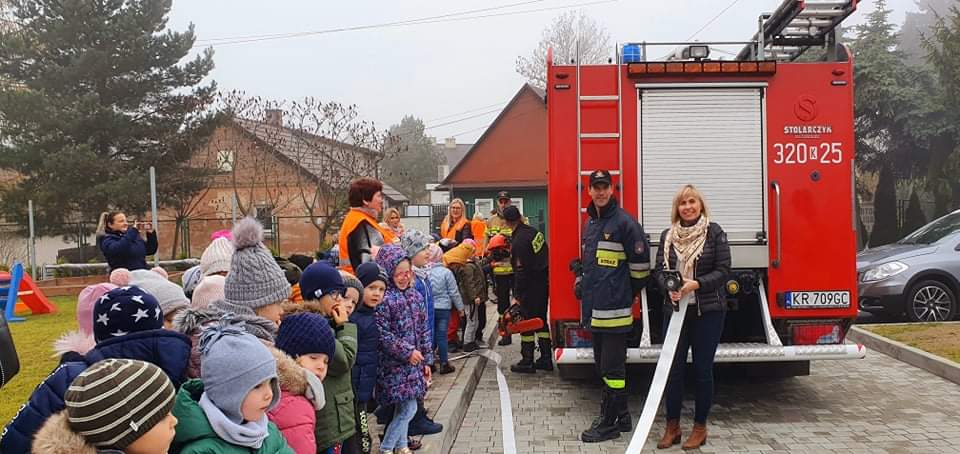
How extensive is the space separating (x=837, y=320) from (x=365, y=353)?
13.4 ft

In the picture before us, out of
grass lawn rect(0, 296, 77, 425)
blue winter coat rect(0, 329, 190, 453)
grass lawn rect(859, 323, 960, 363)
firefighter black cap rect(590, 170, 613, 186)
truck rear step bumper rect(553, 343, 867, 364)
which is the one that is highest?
firefighter black cap rect(590, 170, 613, 186)

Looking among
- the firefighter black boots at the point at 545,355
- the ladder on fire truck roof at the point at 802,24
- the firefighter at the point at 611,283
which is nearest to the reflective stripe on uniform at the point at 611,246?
the firefighter at the point at 611,283

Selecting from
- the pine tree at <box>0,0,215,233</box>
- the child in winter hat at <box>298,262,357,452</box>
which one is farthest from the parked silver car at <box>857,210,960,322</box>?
the pine tree at <box>0,0,215,233</box>

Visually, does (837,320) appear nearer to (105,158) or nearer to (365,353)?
(365,353)

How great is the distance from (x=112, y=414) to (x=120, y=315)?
905mm

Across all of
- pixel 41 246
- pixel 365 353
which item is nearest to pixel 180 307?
pixel 365 353

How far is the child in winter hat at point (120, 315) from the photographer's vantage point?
2.86 meters

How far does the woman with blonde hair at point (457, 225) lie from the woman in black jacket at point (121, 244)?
163 inches

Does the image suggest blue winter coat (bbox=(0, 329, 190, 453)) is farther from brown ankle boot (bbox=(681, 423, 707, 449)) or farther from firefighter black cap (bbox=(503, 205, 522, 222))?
firefighter black cap (bbox=(503, 205, 522, 222))

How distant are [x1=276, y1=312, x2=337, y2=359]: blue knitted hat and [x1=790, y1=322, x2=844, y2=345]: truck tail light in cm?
434

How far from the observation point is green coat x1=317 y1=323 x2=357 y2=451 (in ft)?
11.7

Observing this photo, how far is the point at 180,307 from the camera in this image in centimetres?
366

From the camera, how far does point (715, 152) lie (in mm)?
6148

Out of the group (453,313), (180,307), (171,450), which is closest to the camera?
(171,450)
